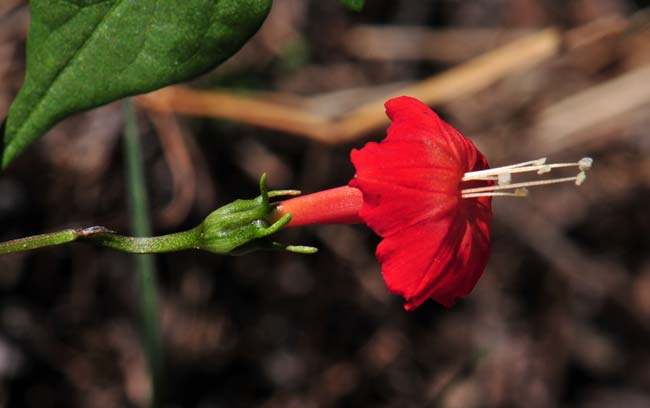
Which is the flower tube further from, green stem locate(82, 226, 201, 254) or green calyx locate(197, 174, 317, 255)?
green stem locate(82, 226, 201, 254)

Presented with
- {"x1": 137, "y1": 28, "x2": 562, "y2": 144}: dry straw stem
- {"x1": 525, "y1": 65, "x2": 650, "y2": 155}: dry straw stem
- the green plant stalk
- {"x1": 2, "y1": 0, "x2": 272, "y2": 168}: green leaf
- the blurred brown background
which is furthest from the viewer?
{"x1": 525, "y1": 65, "x2": 650, "y2": 155}: dry straw stem

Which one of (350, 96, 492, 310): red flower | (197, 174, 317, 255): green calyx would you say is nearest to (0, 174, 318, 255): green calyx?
(197, 174, 317, 255): green calyx

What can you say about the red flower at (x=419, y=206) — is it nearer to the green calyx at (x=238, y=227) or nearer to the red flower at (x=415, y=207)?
the red flower at (x=415, y=207)

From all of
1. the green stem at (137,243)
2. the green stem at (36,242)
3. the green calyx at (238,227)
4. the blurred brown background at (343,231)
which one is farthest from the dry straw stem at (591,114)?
the green stem at (36,242)

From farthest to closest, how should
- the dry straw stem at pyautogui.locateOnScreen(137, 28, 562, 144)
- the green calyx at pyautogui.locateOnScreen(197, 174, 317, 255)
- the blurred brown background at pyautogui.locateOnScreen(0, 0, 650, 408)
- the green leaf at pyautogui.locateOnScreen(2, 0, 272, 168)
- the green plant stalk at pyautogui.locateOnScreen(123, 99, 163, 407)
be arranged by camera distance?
the blurred brown background at pyautogui.locateOnScreen(0, 0, 650, 408), the dry straw stem at pyautogui.locateOnScreen(137, 28, 562, 144), the green plant stalk at pyautogui.locateOnScreen(123, 99, 163, 407), the green calyx at pyautogui.locateOnScreen(197, 174, 317, 255), the green leaf at pyautogui.locateOnScreen(2, 0, 272, 168)

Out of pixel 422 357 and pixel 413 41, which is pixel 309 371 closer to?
pixel 422 357

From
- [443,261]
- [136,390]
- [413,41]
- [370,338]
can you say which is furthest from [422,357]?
[443,261]
